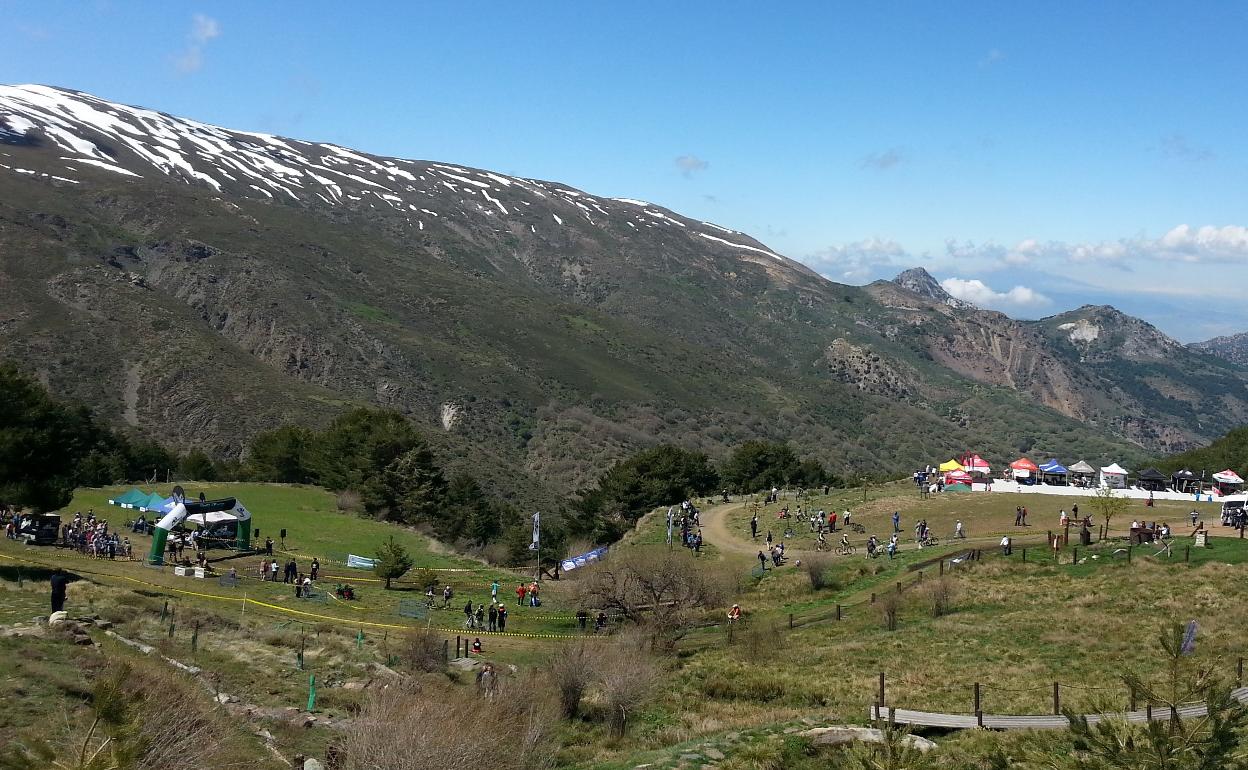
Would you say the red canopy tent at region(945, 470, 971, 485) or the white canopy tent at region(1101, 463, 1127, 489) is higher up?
the white canopy tent at region(1101, 463, 1127, 489)

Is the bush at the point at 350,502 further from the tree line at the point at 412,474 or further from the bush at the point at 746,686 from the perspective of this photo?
the bush at the point at 746,686

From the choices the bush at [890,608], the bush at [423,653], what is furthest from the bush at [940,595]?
the bush at [423,653]

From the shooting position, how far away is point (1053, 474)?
58.7m

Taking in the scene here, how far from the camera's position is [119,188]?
165500 millimetres

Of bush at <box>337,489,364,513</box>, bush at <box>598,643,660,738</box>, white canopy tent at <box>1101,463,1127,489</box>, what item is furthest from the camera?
bush at <box>337,489,364,513</box>

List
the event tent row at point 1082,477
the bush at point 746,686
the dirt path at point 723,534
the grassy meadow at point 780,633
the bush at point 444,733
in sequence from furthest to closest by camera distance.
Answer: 1. the event tent row at point 1082,477
2. the dirt path at point 723,534
3. the bush at point 746,686
4. the grassy meadow at point 780,633
5. the bush at point 444,733

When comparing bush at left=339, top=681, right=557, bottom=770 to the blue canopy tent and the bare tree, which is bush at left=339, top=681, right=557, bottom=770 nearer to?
the bare tree

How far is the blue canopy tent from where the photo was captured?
5821 cm

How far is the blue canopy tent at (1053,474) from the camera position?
58.2 metres

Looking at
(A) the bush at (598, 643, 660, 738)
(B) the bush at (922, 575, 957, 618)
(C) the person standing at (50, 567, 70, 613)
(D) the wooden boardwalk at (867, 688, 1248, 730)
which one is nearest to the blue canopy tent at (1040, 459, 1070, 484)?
(B) the bush at (922, 575, 957, 618)

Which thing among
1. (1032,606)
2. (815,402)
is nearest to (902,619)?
(1032,606)

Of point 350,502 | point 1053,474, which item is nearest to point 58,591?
point 350,502

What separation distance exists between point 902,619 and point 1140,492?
25.4 meters

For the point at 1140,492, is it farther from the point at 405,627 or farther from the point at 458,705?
the point at 458,705
